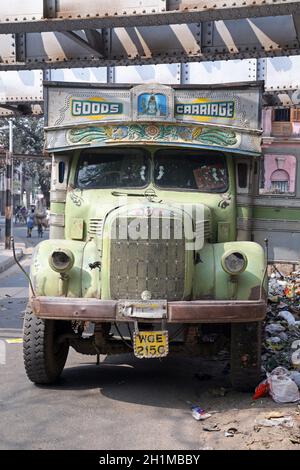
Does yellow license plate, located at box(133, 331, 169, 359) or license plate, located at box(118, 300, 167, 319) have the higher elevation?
license plate, located at box(118, 300, 167, 319)

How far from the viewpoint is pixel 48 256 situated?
18.9ft

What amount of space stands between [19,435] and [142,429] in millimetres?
972

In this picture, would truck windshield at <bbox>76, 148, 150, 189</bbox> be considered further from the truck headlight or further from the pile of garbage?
the pile of garbage

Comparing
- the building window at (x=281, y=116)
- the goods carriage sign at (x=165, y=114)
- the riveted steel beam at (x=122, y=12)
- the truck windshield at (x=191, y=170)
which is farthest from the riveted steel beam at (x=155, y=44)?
the building window at (x=281, y=116)

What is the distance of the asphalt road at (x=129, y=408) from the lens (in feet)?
15.4

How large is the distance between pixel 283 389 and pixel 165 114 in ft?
9.76

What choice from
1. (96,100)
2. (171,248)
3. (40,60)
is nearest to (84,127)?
(96,100)

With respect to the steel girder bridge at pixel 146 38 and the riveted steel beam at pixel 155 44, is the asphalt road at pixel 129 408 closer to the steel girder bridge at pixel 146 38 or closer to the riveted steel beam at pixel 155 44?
the steel girder bridge at pixel 146 38

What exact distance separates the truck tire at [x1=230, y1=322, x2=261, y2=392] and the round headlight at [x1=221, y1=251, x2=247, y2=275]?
60 cm

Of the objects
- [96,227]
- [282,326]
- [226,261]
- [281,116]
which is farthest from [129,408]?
[281,116]

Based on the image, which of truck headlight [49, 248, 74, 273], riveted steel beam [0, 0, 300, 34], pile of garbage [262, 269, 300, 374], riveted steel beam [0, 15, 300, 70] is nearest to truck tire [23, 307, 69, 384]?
truck headlight [49, 248, 74, 273]

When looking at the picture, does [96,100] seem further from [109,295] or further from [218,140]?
[109,295]

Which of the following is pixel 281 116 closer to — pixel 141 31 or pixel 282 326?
pixel 141 31

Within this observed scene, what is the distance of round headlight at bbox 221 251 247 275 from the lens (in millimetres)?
5465
